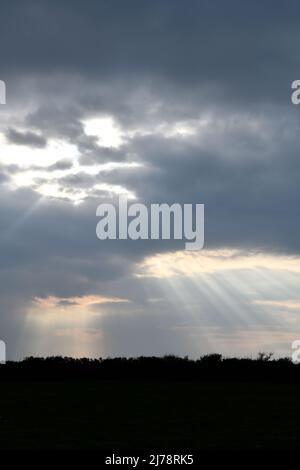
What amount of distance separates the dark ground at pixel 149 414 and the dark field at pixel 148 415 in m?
0.03

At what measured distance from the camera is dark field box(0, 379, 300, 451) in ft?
64.5

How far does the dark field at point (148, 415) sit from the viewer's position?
19.7 meters

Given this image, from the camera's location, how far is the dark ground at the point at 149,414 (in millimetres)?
19688

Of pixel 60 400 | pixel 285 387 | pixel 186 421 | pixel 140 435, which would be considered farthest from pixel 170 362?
pixel 140 435

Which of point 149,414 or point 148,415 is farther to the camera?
point 149,414

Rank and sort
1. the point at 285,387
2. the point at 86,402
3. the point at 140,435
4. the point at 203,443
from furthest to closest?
the point at 285,387
the point at 86,402
the point at 140,435
the point at 203,443

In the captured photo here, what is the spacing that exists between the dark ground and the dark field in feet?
0.09

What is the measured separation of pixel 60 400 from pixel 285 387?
12076 millimetres

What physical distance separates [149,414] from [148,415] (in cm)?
22

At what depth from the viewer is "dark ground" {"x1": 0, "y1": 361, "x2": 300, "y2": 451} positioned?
19688mm

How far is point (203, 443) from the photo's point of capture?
1920 centimetres

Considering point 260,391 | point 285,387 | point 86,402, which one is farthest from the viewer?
point 285,387

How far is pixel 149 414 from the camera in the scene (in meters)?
25.2

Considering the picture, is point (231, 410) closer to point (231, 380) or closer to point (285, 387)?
point (285, 387)
